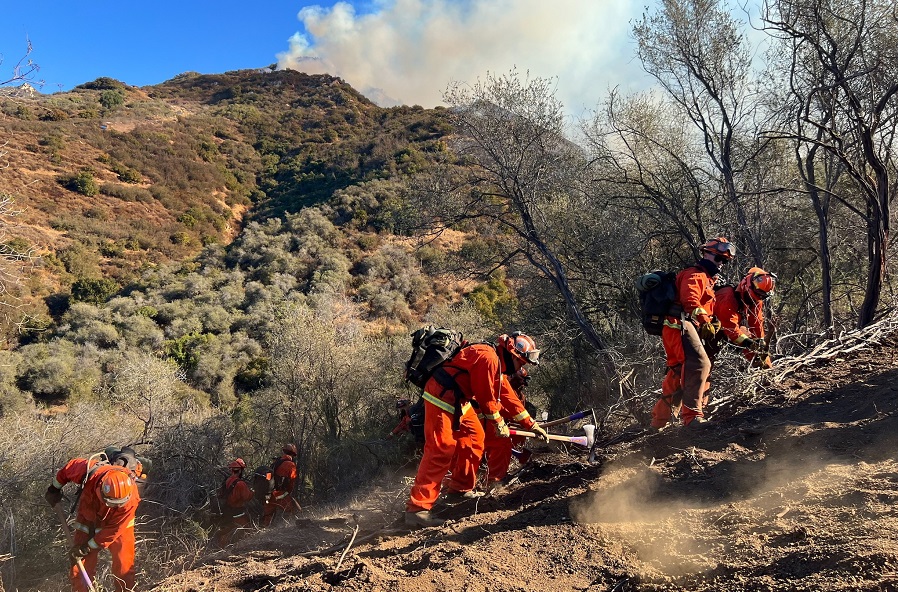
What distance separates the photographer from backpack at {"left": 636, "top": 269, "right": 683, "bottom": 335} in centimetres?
478

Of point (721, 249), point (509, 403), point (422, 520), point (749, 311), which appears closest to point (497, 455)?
point (509, 403)

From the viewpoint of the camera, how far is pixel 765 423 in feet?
13.2

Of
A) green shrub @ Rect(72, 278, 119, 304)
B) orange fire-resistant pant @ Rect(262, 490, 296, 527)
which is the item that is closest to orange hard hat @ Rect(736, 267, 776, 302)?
orange fire-resistant pant @ Rect(262, 490, 296, 527)

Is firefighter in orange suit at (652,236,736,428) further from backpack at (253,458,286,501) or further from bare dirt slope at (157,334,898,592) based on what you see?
backpack at (253,458,286,501)

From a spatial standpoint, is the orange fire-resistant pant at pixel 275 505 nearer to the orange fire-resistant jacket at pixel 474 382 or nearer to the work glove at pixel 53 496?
the work glove at pixel 53 496

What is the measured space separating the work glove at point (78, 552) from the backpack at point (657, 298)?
5611 mm

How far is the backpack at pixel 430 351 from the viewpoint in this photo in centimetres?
423

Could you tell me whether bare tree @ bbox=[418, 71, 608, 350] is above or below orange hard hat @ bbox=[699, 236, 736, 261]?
above

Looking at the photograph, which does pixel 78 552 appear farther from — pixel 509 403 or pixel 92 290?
pixel 92 290

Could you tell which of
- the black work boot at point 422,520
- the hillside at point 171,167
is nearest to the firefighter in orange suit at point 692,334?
the black work boot at point 422,520

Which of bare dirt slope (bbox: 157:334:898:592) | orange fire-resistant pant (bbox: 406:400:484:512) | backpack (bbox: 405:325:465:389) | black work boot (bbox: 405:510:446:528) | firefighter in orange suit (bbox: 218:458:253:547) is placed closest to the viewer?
bare dirt slope (bbox: 157:334:898:592)

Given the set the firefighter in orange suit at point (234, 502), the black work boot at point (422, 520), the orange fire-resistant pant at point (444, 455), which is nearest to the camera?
the black work boot at point (422, 520)

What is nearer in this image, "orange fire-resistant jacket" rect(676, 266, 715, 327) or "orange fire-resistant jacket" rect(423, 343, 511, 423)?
"orange fire-resistant jacket" rect(423, 343, 511, 423)

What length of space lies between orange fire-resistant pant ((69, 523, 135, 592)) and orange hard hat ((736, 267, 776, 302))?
6.33m
